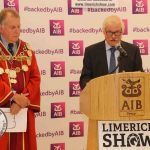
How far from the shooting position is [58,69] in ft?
12.1

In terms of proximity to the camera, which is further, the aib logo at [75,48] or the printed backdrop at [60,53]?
the aib logo at [75,48]

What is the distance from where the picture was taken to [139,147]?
1865 mm

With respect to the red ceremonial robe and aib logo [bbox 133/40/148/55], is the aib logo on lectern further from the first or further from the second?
aib logo [bbox 133/40/148/55]

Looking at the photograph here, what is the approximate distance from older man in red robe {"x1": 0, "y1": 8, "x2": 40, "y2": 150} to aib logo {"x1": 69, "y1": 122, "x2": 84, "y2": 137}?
1064 millimetres

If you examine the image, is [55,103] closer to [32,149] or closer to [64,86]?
[64,86]

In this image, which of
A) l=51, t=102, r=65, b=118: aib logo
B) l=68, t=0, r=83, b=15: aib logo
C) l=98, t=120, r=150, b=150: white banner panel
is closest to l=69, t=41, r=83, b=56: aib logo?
l=68, t=0, r=83, b=15: aib logo

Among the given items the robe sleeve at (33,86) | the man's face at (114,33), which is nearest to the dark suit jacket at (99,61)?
the man's face at (114,33)

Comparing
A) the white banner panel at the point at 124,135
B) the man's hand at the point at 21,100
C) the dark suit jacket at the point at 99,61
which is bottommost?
the white banner panel at the point at 124,135

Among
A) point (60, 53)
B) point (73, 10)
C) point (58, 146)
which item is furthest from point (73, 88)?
point (73, 10)

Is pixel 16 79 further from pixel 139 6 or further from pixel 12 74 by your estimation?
pixel 139 6

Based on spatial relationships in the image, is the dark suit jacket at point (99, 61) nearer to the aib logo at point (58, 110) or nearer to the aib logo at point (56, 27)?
the aib logo at point (56, 27)

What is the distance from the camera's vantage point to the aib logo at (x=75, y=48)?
374 cm

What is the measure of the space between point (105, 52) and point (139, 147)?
1043 millimetres

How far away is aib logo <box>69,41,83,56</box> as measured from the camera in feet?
12.3
